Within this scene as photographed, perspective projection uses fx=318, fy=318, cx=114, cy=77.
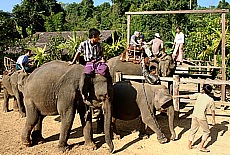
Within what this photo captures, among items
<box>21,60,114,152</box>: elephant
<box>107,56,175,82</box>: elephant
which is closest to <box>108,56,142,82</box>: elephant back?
<box>107,56,175,82</box>: elephant

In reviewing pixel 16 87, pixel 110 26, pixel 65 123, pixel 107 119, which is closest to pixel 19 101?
pixel 16 87

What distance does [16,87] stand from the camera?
36.4 feet

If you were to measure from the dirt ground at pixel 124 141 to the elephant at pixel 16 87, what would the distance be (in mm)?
726

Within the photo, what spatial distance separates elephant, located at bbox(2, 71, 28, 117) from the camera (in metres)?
10.4

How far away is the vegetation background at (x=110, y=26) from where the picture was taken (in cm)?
1698

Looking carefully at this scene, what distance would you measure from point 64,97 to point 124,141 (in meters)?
2.11

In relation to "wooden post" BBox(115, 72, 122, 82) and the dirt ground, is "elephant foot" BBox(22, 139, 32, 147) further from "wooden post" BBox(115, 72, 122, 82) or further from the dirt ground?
"wooden post" BBox(115, 72, 122, 82)

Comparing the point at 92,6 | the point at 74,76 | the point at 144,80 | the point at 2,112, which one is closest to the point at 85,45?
the point at 74,76

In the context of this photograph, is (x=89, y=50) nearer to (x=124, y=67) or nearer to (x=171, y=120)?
(x=171, y=120)

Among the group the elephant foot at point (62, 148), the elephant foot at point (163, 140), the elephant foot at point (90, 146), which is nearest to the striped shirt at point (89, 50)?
the elephant foot at point (90, 146)

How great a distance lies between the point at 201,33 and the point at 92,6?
4946 cm

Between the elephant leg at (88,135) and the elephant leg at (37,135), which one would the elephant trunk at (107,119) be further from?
the elephant leg at (37,135)

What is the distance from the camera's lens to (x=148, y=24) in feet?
111

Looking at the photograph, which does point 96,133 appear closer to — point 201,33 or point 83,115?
point 83,115
